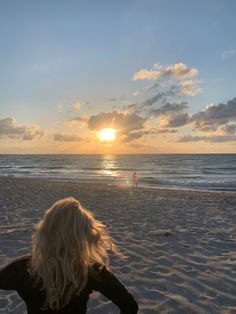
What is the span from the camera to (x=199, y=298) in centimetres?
473

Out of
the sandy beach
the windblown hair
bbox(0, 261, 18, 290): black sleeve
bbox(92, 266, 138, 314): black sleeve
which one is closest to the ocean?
the sandy beach

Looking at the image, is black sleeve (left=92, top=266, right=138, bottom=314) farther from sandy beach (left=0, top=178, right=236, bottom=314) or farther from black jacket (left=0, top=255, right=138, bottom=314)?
sandy beach (left=0, top=178, right=236, bottom=314)

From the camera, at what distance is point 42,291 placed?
2.00 meters

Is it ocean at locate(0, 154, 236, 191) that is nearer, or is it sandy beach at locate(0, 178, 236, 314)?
sandy beach at locate(0, 178, 236, 314)

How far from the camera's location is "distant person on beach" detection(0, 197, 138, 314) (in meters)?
1.96

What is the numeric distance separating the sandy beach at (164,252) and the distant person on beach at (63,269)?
102 inches

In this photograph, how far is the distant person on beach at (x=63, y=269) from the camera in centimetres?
196

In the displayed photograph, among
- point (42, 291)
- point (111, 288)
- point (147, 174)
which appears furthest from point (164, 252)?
point (147, 174)

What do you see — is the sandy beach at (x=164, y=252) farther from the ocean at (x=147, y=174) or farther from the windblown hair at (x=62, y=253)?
the ocean at (x=147, y=174)

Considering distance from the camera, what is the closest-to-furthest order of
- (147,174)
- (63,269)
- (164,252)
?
(63,269)
(164,252)
(147,174)

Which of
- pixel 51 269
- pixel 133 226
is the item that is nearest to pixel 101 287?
pixel 51 269

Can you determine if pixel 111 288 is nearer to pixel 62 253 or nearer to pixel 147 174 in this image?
pixel 62 253

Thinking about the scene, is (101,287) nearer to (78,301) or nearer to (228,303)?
(78,301)

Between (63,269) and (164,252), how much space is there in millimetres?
5150
